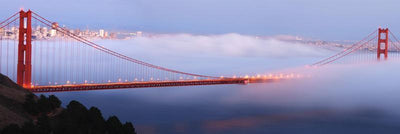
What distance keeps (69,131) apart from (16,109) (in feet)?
11.1

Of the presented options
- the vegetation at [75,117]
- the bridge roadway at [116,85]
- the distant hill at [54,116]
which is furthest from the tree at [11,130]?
the bridge roadway at [116,85]

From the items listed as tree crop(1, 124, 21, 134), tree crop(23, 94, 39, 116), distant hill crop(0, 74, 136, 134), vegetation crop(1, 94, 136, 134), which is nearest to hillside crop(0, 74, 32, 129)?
distant hill crop(0, 74, 136, 134)

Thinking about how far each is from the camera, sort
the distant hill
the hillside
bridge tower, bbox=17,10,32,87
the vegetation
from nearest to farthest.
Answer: the distant hill → the hillside → the vegetation → bridge tower, bbox=17,10,32,87

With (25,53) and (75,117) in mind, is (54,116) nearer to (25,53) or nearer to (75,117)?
(75,117)

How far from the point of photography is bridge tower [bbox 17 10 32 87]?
22500 millimetres

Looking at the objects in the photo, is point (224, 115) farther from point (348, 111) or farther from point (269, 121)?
point (348, 111)

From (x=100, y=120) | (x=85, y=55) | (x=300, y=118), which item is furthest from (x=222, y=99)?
(x=85, y=55)

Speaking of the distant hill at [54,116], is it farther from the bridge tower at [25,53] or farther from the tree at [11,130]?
the bridge tower at [25,53]

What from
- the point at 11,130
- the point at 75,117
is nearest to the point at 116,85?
the point at 75,117

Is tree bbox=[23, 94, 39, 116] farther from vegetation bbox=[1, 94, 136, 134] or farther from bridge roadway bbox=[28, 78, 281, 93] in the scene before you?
bridge roadway bbox=[28, 78, 281, 93]

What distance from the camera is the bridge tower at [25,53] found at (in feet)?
73.8

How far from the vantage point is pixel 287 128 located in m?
30.6

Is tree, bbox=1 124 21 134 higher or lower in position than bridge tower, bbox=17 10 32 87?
lower

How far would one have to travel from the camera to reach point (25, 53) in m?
23.1
